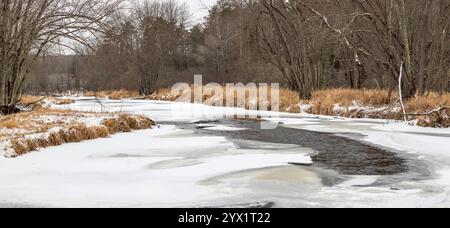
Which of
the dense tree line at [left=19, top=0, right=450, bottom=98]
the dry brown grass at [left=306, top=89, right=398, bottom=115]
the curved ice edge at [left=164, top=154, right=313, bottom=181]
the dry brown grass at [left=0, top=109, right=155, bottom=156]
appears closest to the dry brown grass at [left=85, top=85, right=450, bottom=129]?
the dry brown grass at [left=306, top=89, right=398, bottom=115]

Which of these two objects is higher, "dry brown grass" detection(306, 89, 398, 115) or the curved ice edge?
"dry brown grass" detection(306, 89, 398, 115)

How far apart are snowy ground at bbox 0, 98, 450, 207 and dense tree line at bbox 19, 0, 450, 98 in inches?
226

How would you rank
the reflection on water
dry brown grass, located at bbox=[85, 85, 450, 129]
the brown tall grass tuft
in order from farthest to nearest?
dry brown grass, located at bbox=[85, 85, 450, 129]
the brown tall grass tuft
the reflection on water

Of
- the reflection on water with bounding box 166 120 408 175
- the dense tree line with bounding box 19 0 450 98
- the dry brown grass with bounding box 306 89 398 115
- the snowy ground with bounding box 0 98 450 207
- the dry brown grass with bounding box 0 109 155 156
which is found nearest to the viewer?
the snowy ground with bounding box 0 98 450 207

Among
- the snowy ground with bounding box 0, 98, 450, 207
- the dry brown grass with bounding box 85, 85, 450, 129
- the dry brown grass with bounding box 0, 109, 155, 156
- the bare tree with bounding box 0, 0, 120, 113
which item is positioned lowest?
the snowy ground with bounding box 0, 98, 450, 207

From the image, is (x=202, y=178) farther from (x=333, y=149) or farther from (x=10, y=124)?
(x=10, y=124)

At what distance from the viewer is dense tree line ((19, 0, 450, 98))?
A: 15750mm

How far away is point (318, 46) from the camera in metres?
23.2

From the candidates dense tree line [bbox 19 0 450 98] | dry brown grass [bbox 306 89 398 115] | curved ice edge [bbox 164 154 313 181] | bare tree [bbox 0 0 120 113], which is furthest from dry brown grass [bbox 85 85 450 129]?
curved ice edge [bbox 164 154 313 181]

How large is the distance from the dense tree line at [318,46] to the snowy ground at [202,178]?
18.8ft

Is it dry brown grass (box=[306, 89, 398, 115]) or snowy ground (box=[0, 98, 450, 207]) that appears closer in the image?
snowy ground (box=[0, 98, 450, 207])

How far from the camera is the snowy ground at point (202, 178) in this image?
5199mm

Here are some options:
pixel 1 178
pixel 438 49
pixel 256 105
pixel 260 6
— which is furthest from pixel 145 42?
pixel 1 178

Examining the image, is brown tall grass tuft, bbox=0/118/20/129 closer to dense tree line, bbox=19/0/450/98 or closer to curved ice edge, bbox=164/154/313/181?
dense tree line, bbox=19/0/450/98
